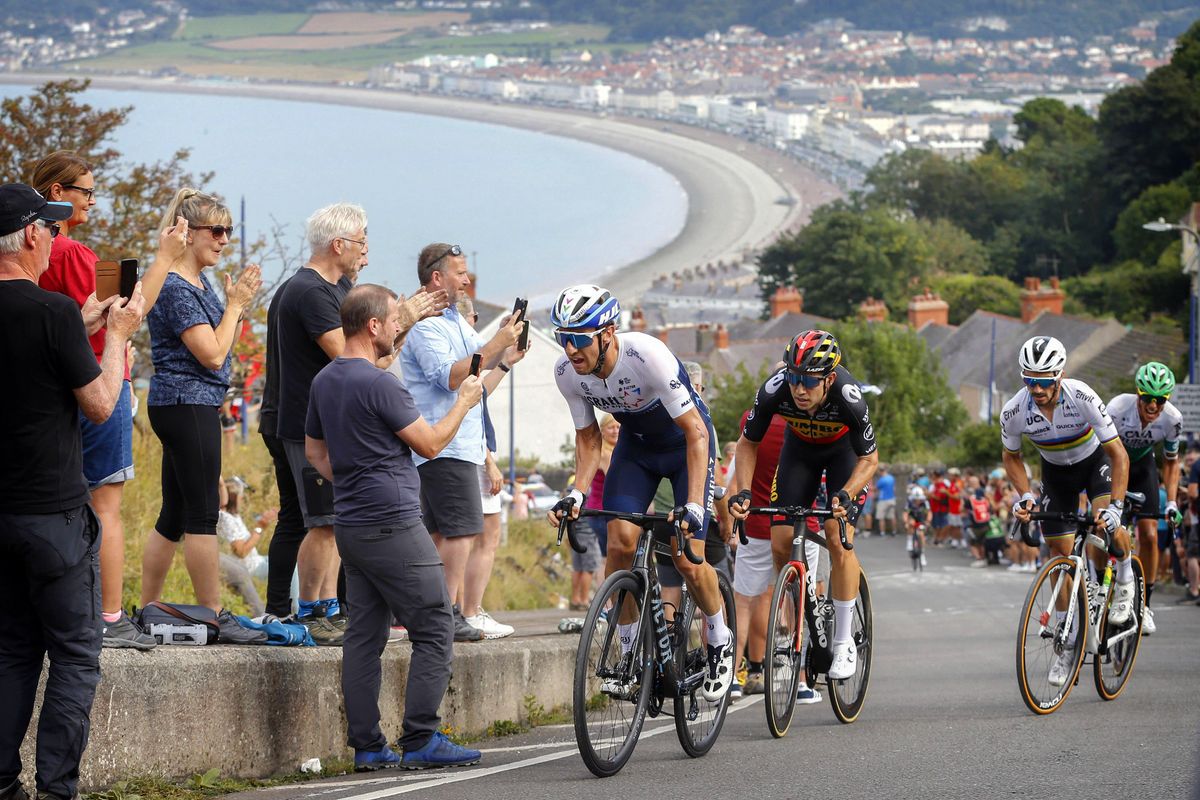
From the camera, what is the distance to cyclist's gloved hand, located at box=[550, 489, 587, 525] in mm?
7879

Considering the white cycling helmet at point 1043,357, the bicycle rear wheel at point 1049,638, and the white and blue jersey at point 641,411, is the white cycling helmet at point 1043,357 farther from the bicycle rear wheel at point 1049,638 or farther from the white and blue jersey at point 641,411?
the white and blue jersey at point 641,411

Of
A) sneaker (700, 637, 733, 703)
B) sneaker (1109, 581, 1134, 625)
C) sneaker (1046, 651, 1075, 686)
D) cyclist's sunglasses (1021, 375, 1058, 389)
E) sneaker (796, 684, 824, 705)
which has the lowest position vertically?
sneaker (796, 684, 824, 705)

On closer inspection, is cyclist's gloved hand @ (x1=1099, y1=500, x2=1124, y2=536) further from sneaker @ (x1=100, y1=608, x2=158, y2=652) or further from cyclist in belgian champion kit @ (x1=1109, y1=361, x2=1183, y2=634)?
sneaker @ (x1=100, y1=608, x2=158, y2=652)

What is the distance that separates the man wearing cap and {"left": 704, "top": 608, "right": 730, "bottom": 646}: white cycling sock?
3094mm

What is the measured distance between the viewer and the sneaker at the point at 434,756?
25.7 feet

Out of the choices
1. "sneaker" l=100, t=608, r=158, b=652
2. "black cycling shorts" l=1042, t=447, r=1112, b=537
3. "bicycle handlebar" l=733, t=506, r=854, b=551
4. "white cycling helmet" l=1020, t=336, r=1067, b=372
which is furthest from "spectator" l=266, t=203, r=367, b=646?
"black cycling shorts" l=1042, t=447, r=1112, b=537

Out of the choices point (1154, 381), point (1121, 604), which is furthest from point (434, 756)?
point (1154, 381)

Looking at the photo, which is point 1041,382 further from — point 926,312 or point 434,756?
point 926,312

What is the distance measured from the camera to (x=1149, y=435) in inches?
488

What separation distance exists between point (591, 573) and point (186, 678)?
8.66m

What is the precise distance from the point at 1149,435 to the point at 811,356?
14.3 feet

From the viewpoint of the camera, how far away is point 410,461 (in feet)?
25.2

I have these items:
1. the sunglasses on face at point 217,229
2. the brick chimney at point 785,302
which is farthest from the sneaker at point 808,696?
the brick chimney at point 785,302

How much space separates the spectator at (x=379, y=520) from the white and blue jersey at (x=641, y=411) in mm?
855
